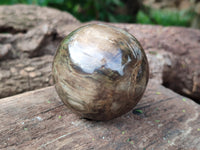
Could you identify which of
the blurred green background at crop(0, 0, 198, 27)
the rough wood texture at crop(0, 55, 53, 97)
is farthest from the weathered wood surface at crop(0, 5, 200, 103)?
the blurred green background at crop(0, 0, 198, 27)

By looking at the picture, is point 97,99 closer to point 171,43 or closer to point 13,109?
point 13,109

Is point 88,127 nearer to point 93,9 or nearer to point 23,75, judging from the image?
point 23,75

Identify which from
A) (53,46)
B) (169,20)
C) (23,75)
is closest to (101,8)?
(53,46)

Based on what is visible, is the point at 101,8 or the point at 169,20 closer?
the point at 101,8

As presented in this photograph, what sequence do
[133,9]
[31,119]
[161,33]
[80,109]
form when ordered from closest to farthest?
[80,109], [31,119], [161,33], [133,9]

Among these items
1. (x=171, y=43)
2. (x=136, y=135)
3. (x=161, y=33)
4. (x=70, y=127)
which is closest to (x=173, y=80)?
(x=171, y=43)

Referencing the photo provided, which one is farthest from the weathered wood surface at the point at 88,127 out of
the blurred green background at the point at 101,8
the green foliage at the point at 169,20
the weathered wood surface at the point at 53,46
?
the green foliage at the point at 169,20

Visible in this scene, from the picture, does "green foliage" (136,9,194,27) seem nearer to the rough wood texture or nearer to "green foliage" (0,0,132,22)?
"green foliage" (0,0,132,22)
